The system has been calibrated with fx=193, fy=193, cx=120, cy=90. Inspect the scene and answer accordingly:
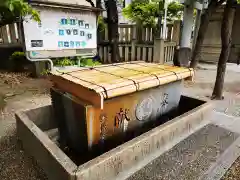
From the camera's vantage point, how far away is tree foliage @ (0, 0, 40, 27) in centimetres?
229

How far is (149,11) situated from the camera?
8.22 meters

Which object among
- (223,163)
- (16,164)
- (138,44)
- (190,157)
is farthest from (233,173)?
(138,44)

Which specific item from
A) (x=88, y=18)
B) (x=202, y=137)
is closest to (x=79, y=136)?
(x=202, y=137)

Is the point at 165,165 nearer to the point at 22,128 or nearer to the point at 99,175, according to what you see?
the point at 99,175

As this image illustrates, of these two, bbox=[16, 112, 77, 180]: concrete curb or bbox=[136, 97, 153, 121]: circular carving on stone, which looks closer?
bbox=[16, 112, 77, 180]: concrete curb

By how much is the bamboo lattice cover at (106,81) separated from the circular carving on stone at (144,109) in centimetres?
28

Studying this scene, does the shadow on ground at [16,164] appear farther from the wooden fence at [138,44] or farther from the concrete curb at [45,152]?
the wooden fence at [138,44]

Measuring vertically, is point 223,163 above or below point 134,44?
below

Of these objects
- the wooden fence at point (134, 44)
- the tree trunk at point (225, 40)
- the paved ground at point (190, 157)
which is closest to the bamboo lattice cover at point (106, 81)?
the paved ground at point (190, 157)

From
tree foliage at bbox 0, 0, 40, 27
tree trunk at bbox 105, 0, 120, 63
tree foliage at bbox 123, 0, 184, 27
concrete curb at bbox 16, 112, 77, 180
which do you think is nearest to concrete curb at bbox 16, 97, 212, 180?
concrete curb at bbox 16, 112, 77, 180

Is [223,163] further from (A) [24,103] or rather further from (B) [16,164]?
(A) [24,103]

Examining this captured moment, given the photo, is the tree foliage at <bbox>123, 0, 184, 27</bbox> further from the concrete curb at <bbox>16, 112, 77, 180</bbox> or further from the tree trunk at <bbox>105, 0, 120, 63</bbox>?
the concrete curb at <bbox>16, 112, 77, 180</bbox>

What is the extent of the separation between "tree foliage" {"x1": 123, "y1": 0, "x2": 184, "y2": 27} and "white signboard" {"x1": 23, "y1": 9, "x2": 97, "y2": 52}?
394 cm

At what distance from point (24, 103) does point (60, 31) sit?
172cm
